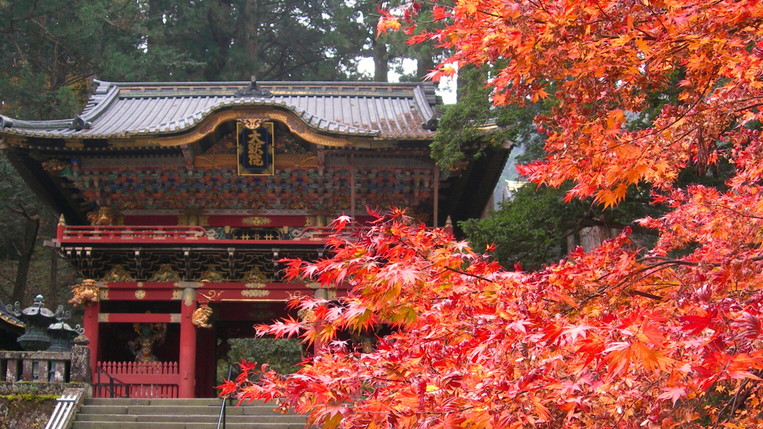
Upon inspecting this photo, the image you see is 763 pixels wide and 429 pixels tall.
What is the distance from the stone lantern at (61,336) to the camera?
1142 centimetres

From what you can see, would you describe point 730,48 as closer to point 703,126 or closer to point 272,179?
point 703,126

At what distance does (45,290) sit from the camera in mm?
22312

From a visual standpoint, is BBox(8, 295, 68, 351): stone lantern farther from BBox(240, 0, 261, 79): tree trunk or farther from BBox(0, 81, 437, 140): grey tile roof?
BBox(240, 0, 261, 79): tree trunk

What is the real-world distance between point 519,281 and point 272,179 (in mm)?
10740

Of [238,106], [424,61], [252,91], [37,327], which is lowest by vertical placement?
[37,327]

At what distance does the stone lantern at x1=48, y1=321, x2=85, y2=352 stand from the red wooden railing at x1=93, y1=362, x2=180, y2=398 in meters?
1.10

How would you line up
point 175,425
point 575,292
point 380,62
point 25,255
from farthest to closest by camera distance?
1. point 380,62
2. point 25,255
3. point 175,425
4. point 575,292

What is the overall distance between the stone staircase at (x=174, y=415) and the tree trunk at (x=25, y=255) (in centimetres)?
1110

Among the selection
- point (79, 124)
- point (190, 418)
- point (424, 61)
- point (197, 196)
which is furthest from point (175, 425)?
point (424, 61)

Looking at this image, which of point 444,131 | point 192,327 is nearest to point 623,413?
point 444,131

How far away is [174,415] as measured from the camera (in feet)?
36.1

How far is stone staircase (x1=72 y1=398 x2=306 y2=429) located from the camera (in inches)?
417

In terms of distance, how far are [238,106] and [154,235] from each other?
8.54 feet

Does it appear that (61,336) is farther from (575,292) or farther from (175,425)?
(575,292)
